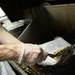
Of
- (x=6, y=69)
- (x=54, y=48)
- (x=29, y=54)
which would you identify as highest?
(x=29, y=54)

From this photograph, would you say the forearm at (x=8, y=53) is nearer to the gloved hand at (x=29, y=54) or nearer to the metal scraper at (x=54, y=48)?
the gloved hand at (x=29, y=54)

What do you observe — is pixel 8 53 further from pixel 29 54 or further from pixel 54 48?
pixel 54 48

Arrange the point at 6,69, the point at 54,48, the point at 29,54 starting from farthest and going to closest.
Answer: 1. the point at 6,69
2. the point at 54,48
3. the point at 29,54

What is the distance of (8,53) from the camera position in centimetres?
80

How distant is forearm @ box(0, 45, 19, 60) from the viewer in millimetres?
789

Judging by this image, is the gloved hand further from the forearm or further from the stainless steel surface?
the stainless steel surface

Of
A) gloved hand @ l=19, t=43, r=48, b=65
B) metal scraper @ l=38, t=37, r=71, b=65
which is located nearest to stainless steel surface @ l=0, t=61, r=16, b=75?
metal scraper @ l=38, t=37, r=71, b=65

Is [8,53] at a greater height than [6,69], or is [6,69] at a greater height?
[8,53]

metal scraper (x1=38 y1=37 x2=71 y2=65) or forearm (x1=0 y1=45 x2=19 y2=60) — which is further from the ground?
forearm (x1=0 y1=45 x2=19 y2=60)

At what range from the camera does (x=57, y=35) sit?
1.25 m

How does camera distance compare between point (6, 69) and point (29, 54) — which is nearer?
point (29, 54)

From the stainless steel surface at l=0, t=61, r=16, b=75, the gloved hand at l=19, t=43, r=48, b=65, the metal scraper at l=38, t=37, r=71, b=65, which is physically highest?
the gloved hand at l=19, t=43, r=48, b=65

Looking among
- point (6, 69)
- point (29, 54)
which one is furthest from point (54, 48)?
point (6, 69)

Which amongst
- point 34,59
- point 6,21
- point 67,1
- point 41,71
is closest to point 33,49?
point 34,59
